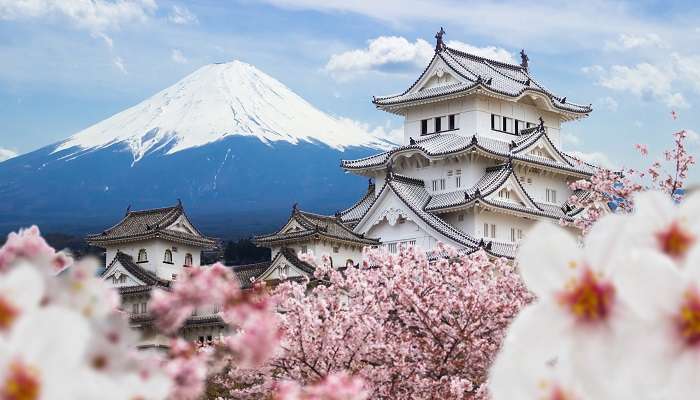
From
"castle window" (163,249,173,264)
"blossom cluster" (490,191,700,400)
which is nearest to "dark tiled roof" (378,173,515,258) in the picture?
"castle window" (163,249,173,264)

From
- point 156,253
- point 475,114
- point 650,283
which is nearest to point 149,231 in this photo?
point 156,253

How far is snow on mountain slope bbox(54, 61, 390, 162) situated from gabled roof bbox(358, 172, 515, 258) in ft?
443

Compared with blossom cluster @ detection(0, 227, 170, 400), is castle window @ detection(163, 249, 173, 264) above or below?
above

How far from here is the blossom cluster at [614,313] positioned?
1999 millimetres

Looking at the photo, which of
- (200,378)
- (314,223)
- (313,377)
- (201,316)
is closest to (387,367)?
(313,377)

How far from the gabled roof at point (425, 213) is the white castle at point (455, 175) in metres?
0.05

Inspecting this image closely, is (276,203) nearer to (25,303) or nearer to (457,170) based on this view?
(457,170)

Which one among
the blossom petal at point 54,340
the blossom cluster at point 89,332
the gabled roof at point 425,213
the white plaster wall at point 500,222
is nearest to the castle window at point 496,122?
the gabled roof at point 425,213

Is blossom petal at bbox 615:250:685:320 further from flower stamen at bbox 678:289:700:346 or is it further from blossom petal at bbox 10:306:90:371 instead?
blossom petal at bbox 10:306:90:371

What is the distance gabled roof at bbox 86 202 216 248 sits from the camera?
44.0 m

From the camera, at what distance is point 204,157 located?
567ft

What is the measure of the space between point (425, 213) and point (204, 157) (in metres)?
139

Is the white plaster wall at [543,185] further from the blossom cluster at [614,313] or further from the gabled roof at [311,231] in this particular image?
the blossom cluster at [614,313]

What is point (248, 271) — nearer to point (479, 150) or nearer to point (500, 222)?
point (500, 222)
